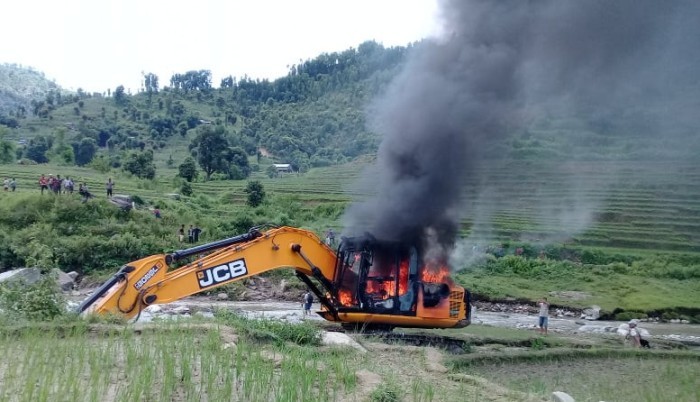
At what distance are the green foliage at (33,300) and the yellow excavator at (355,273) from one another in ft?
7.93

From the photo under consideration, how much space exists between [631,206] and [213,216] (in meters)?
26.8

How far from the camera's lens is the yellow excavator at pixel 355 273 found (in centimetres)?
1308

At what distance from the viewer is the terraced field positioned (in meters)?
39.2

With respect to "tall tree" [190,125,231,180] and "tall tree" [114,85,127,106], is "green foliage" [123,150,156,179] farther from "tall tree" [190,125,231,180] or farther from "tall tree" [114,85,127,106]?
"tall tree" [114,85,127,106]

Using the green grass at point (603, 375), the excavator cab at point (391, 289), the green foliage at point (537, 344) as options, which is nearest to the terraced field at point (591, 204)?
the green foliage at point (537, 344)

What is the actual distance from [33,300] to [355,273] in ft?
21.3

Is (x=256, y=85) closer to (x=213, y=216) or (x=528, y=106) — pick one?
(x=213, y=216)

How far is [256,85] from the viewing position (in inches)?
4815

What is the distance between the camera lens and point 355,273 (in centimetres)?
1457

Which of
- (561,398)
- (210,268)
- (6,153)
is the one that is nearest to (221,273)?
(210,268)

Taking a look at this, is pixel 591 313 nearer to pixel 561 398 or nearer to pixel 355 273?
pixel 355 273

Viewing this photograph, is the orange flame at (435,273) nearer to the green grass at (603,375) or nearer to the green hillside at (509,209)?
the green grass at (603,375)

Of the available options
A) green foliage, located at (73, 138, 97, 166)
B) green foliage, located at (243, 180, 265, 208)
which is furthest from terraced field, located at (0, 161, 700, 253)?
green foliage, located at (73, 138, 97, 166)

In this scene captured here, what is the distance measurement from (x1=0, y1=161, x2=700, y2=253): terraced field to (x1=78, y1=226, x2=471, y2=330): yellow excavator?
22632mm
